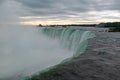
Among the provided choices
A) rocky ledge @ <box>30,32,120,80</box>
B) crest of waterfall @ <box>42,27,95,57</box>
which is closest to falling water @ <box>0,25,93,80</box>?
crest of waterfall @ <box>42,27,95,57</box>

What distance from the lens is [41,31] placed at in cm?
5594

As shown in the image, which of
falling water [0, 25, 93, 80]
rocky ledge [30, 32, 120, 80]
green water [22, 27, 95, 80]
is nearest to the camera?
rocky ledge [30, 32, 120, 80]

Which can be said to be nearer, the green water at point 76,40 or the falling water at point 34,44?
the green water at point 76,40

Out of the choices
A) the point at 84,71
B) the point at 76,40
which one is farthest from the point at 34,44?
the point at 84,71

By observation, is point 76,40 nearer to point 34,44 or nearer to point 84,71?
point 84,71

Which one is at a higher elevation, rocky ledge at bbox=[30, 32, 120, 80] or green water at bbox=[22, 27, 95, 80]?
rocky ledge at bbox=[30, 32, 120, 80]

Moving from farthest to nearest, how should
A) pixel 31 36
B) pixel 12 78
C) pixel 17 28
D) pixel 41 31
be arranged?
pixel 41 31 → pixel 31 36 → pixel 17 28 → pixel 12 78

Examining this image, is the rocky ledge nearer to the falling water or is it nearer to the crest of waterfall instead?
the crest of waterfall

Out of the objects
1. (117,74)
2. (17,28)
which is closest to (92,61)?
(117,74)

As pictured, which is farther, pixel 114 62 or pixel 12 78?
pixel 12 78

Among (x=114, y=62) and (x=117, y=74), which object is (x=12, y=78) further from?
(x=117, y=74)

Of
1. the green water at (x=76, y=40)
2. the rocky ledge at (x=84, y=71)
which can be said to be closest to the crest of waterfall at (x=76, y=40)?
the green water at (x=76, y=40)

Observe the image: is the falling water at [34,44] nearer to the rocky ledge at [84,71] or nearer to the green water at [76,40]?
the green water at [76,40]

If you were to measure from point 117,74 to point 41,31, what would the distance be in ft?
159
